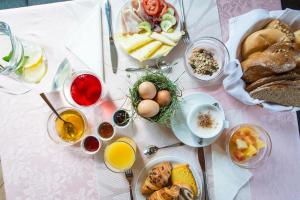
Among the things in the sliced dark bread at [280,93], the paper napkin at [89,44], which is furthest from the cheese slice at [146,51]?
the sliced dark bread at [280,93]

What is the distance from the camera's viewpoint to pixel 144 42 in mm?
1093

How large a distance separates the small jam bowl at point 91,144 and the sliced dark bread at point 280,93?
48 cm

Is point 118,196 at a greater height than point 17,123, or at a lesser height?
lesser

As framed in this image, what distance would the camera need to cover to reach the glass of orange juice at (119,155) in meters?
1.08

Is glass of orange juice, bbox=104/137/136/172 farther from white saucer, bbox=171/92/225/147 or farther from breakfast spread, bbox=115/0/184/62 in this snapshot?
breakfast spread, bbox=115/0/184/62

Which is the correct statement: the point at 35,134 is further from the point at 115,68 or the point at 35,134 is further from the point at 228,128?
the point at 228,128

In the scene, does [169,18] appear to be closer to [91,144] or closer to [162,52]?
[162,52]

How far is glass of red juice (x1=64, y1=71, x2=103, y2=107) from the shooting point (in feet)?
3.51

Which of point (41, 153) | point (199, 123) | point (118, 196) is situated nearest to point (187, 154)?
point (199, 123)

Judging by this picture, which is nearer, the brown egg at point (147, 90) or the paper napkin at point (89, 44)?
the brown egg at point (147, 90)

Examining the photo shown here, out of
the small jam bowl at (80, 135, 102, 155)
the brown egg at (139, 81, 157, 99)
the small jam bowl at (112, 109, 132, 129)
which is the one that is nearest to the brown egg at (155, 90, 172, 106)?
the brown egg at (139, 81, 157, 99)

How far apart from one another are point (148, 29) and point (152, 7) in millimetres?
67

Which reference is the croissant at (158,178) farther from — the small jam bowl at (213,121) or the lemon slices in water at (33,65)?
the lemon slices in water at (33,65)

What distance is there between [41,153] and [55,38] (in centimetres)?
36
